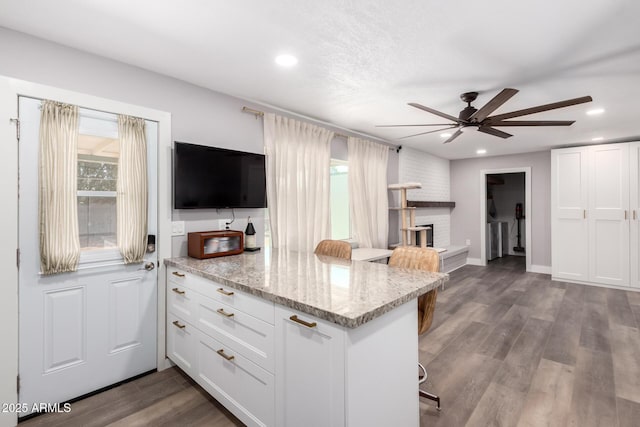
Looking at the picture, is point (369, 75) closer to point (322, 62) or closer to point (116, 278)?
point (322, 62)

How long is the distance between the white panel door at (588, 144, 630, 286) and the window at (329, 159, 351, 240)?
4001 mm

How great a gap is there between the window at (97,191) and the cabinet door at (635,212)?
21.8 feet

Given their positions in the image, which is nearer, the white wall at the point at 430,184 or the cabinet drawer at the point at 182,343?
the cabinet drawer at the point at 182,343

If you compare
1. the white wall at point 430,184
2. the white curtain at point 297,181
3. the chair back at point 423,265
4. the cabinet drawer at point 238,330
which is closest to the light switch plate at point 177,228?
the cabinet drawer at point 238,330

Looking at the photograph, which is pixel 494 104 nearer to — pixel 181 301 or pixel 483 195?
pixel 181 301

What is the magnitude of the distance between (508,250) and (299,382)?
830cm

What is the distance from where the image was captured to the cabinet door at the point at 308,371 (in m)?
1.24

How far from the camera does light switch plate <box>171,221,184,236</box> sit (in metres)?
2.55

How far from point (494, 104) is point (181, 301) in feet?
9.06

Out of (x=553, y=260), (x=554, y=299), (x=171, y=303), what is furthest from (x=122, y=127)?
(x=553, y=260)

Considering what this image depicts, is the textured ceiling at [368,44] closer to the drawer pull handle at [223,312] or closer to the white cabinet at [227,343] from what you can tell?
the white cabinet at [227,343]

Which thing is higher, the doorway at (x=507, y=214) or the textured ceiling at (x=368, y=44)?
the textured ceiling at (x=368, y=44)

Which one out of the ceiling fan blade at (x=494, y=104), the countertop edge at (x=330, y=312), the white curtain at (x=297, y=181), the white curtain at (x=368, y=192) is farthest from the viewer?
the white curtain at (x=368, y=192)

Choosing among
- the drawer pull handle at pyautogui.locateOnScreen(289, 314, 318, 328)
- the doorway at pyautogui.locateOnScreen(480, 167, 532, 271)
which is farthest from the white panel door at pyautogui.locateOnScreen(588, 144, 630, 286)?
the drawer pull handle at pyautogui.locateOnScreen(289, 314, 318, 328)
